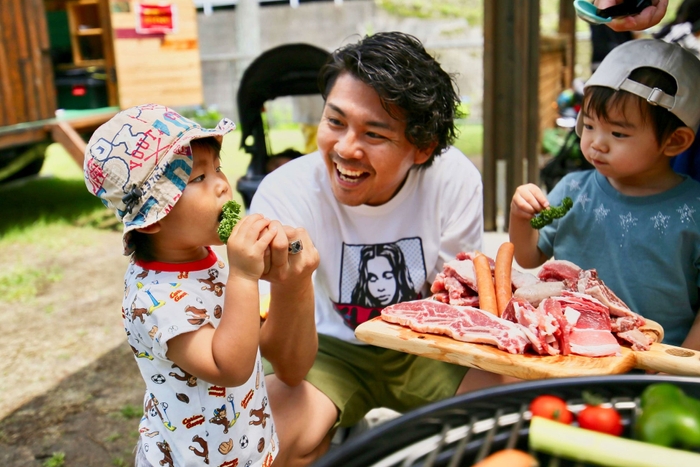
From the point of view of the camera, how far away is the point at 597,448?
107cm

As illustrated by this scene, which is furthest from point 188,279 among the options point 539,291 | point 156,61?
point 156,61

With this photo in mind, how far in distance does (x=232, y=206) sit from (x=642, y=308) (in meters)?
1.57

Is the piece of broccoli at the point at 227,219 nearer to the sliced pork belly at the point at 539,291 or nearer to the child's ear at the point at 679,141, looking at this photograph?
the sliced pork belly at the point at 539,291

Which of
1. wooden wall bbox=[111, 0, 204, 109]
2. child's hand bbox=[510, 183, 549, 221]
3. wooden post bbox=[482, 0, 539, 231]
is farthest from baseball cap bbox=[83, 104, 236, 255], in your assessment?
wooden wall bbox=[111, 0, 204, 109]

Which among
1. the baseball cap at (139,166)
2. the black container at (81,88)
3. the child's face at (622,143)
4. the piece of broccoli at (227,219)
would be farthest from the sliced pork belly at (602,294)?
the black container at (81,88)

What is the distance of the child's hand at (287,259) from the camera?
1.90m

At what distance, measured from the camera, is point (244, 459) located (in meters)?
2.01

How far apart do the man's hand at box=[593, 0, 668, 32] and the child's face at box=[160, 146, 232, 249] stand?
1.56 meters

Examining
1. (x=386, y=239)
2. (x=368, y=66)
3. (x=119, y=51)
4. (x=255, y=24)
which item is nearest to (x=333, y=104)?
(x=368, y=66)

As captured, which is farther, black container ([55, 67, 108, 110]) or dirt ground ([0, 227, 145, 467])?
black container ([55, 67, 108, 110])

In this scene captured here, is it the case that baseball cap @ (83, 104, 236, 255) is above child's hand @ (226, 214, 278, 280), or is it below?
above

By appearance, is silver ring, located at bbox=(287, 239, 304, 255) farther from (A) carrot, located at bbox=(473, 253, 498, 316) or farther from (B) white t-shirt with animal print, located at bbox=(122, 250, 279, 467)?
(A) carrot, located at bbox=(473, 253, 498, 316)

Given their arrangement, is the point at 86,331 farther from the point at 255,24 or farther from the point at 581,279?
the point at 255,24

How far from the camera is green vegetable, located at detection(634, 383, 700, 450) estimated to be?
111 centimetres
